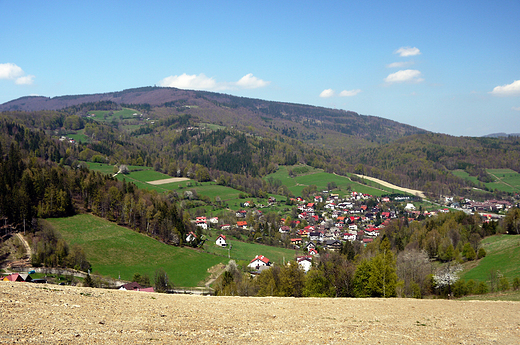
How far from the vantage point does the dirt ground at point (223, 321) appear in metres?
12.6

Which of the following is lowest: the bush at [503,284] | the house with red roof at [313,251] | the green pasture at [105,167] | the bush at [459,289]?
the house with red roof at [313,251]

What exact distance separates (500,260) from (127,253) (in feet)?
186

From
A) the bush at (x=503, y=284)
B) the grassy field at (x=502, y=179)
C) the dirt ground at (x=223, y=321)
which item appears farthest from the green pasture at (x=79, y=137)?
the grassy field at (x=502, y=179)

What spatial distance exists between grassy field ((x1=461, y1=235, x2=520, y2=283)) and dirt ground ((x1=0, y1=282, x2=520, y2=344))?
28162mm

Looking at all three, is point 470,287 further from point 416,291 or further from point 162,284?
point 162,284

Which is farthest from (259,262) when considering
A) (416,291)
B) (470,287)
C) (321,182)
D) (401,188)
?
(401,188)

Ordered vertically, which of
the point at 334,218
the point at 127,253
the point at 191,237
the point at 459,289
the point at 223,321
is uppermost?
the point at 223,321

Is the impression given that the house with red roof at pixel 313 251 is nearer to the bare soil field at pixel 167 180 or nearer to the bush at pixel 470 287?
the bush at pixel 470 287

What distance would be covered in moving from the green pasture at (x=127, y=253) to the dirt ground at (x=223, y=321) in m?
34.8

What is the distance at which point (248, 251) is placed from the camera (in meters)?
77.6

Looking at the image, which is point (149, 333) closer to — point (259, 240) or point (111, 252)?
point (111, 252)

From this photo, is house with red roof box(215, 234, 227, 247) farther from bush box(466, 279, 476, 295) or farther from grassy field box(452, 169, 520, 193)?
grassy field box(452, 169, 520, 193)

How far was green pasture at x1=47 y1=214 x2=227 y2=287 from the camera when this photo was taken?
53.4m

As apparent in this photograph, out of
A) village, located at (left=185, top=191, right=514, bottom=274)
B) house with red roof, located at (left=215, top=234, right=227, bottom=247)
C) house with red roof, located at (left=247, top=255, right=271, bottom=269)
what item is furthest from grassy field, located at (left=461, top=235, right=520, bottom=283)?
house with red roof, located at (left=215, top=234, right=227, bottom=247)
